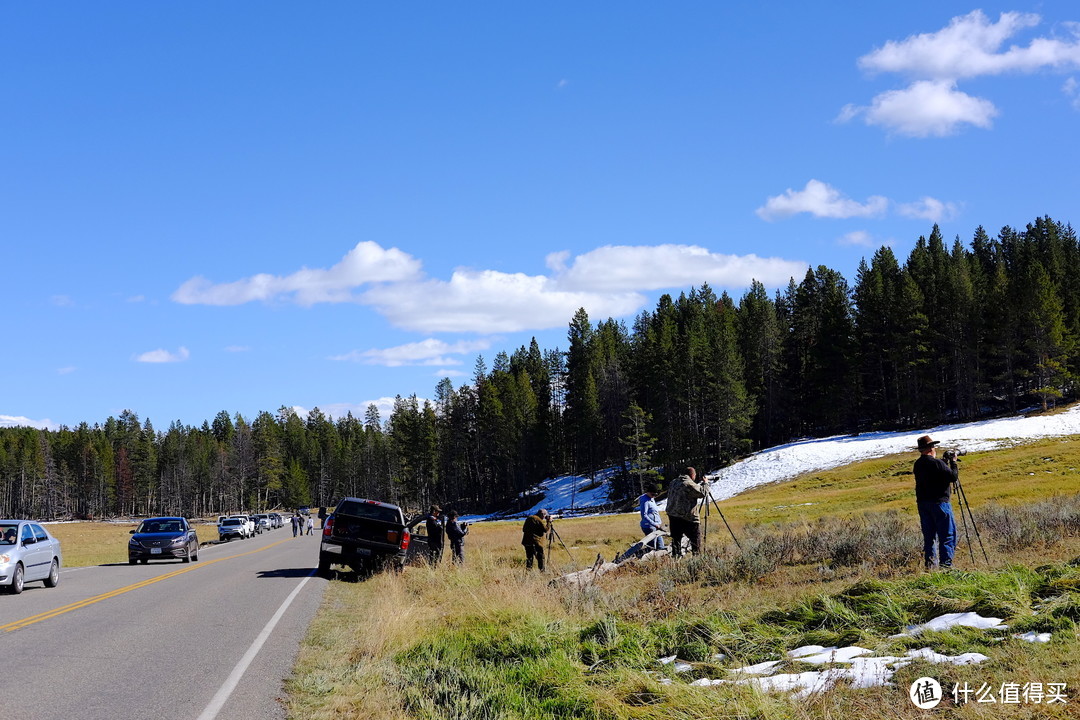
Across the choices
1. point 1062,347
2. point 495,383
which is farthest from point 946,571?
point 495,383

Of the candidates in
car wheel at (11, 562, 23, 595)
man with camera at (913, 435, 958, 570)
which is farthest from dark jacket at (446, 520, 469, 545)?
man with camera at (913, 435, 958, 570)

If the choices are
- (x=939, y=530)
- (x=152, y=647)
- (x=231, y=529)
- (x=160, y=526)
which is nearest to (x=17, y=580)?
(x=152, y=647)

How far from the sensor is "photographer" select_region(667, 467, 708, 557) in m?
14.5

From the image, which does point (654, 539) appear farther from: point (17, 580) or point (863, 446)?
point (863, 446)

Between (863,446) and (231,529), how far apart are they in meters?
44.8

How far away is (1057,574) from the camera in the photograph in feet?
25.6

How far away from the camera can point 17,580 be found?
16094 mm

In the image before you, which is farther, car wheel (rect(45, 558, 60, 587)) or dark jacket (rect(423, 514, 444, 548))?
dark jacket (rect(423, 514, 444, 548))

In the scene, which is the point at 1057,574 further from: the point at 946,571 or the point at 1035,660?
the point at 1035,660

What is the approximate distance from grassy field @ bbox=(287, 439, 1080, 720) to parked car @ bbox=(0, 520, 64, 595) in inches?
259

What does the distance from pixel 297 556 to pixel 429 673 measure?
24158mm

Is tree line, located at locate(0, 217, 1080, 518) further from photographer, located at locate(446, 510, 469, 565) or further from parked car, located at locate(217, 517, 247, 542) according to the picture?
photographer, located at locate(446, 510, 469, 565)

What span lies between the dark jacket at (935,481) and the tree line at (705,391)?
54.4 m

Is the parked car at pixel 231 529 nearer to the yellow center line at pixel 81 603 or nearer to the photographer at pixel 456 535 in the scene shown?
the yellow center line at pixel 81 603
